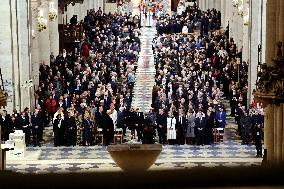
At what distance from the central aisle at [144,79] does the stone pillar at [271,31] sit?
38.0 ft

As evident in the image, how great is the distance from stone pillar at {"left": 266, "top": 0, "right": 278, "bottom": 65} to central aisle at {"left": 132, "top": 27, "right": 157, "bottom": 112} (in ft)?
38.0

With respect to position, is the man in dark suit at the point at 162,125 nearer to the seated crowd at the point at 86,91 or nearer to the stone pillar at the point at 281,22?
the seated crowd at the point at 86,91

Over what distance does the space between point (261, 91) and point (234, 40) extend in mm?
24405

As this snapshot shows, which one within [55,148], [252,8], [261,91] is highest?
[252,8]

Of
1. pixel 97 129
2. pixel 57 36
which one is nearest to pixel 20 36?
pixel 97 129

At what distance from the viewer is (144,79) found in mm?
35781

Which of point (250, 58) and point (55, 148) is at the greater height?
point (250, 58)

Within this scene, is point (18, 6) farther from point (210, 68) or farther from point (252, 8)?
point (210, 68)

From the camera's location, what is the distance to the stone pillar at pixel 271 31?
16.6 meters

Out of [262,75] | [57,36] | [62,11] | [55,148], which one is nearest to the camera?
[262,75]

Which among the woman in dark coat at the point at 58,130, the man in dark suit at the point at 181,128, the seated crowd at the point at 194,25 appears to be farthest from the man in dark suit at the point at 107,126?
the seated crowd at the point at 194,25

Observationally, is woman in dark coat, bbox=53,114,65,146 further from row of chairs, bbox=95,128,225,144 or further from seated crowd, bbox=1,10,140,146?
row of chairs, bbox=95,128,225,144

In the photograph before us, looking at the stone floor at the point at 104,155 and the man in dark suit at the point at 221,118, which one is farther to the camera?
the man in dark suit at the point at 221,118

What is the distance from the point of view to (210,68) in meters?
33.9
